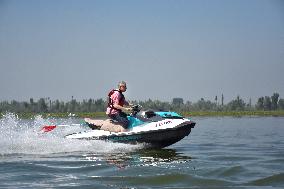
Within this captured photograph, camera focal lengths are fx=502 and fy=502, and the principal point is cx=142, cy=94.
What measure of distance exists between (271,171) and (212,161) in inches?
77.2

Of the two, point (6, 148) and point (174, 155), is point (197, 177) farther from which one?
point (6, 148)

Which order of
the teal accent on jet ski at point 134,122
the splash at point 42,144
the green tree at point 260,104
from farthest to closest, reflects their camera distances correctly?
the green tree at point 260,104
the teal accent on jet ski at point 134,122
the splash at point 42,144

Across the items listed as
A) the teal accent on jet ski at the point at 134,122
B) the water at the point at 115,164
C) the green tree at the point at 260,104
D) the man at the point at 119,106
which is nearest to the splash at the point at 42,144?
the water at the point at 115,164

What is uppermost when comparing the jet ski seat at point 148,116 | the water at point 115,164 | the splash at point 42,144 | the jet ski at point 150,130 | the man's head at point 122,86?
the man's head at point 122,86

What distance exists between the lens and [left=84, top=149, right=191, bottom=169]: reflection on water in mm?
10391

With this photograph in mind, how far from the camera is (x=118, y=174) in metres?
8.77

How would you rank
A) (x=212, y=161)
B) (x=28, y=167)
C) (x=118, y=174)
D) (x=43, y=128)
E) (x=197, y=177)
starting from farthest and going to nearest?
(x=43, y=128) → (x=212, y=161) → (x=28, y=167) → (x=118, y=174) → (x=197, y=177)

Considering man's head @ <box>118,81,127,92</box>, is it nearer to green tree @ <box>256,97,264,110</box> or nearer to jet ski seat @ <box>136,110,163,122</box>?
jet ski seat @ <box>136,110,163,122</box>

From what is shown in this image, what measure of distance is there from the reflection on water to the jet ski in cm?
32

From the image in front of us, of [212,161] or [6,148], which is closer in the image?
[212,161]

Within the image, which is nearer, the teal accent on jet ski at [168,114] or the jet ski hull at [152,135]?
the jet ski hull at [152,135]

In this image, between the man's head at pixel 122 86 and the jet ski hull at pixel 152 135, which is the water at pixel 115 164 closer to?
the jet ski hull at pixel 152 135

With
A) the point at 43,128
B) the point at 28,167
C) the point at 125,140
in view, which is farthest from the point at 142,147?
the point at 28,167

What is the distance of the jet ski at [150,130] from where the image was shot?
13.1 metres
